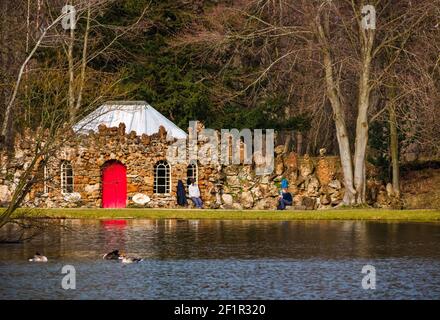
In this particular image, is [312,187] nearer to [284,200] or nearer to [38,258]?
[284,200]

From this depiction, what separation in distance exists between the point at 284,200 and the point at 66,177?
33.7 ft

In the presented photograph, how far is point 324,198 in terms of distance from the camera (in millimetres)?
60750

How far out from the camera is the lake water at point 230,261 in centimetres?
3108

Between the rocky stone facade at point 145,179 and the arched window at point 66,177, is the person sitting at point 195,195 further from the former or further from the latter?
the arched window at point 66,177

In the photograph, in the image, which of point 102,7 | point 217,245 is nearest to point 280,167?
point 102,7

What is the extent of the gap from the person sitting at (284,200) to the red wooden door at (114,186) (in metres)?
7.22

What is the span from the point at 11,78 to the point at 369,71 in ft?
52.7

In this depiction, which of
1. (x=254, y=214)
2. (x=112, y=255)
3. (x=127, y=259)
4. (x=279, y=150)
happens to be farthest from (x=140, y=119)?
(x=127, y=259)

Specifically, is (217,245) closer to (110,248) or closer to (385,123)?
(110,248)

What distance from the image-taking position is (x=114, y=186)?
2346 inches

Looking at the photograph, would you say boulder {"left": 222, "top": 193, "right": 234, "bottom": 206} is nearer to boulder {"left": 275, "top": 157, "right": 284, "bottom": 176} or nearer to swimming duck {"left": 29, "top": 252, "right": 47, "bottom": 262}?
boulder {"left": 275, "top": 157, "right": 284, "bottom": 176}

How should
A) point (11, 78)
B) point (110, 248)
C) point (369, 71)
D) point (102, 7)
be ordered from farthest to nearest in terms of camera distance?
1. point (102, 7)
2. point (369, 71)
3. point (11, 78)
4. point (110, 248)

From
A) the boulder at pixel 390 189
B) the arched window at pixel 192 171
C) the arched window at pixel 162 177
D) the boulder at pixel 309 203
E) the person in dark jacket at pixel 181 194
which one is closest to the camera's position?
the person in dark jacket at pixel 181 194

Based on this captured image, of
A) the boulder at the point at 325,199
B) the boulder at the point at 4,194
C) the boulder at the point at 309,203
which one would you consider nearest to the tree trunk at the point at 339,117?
the boulder at the point at 309,203
